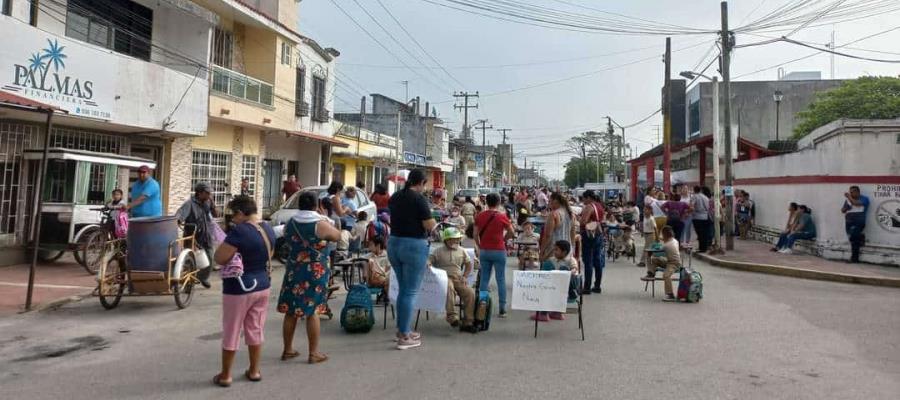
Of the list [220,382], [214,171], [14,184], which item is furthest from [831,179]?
[14,184]

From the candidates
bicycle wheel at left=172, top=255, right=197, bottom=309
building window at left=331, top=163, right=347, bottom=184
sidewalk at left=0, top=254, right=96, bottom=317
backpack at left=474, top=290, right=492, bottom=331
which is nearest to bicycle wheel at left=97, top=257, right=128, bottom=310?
bicycle wheel at left=172, top=255, right=197, bottom=309

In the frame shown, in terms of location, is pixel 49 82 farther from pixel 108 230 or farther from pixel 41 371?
pixel 41 371

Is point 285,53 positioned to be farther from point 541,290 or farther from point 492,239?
point 541,290

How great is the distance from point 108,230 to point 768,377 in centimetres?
1054

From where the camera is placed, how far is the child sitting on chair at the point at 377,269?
302 inches

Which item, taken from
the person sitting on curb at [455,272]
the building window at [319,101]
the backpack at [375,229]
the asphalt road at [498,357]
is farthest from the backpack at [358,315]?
the building window at [319,101]

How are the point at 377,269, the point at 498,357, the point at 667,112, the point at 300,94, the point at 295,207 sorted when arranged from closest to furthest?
the point at 498,357
the point at 377,269
the point at 295,207
the point at 300,94
the point at 667,112

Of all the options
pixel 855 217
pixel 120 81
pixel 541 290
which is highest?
pixel 120 81

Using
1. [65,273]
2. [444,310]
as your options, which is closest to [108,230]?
[65,273]

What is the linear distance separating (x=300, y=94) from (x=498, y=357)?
1925cm

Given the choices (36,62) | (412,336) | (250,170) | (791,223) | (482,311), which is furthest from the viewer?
(250,170)

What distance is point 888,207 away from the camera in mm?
13633

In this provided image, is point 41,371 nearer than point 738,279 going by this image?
Yes

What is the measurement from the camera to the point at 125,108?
522 inches
